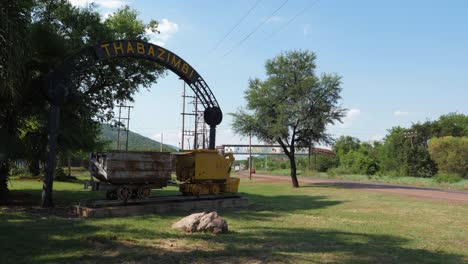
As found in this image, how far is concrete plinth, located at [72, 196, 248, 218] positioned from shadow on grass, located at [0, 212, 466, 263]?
225 cm

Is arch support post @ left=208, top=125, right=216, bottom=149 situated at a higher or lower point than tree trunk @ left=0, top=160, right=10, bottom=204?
higher

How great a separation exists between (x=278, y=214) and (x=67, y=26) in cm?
1418

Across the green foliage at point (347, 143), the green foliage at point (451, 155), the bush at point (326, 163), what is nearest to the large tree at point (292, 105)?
the green foliage at point (451, 155)

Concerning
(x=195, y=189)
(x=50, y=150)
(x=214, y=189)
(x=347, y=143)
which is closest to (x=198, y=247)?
(x=50, y=150)

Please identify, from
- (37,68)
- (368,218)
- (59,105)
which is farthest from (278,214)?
(37,68)

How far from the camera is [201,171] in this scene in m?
18.4

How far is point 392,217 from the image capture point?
15484 millimetres

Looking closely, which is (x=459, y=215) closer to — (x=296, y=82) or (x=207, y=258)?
(x=207, y=258)

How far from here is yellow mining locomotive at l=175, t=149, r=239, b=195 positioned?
18.3 meters

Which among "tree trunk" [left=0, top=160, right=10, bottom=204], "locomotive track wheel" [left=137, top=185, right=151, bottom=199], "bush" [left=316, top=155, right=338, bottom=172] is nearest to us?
"locomotive track wheel" [left=137, top=185, right=151, bottom=199]

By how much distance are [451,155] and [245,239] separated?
54853 mm

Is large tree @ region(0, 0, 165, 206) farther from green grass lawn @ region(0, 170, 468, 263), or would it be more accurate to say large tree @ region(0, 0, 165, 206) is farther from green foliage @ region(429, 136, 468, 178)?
green foliage @ region(429, 136, 468, 178)

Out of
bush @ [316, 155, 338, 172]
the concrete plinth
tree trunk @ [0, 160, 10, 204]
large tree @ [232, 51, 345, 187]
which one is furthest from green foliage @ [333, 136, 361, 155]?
tree trunk @ [0, 160, 10, 204]

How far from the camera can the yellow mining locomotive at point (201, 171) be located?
1830 centimetres
